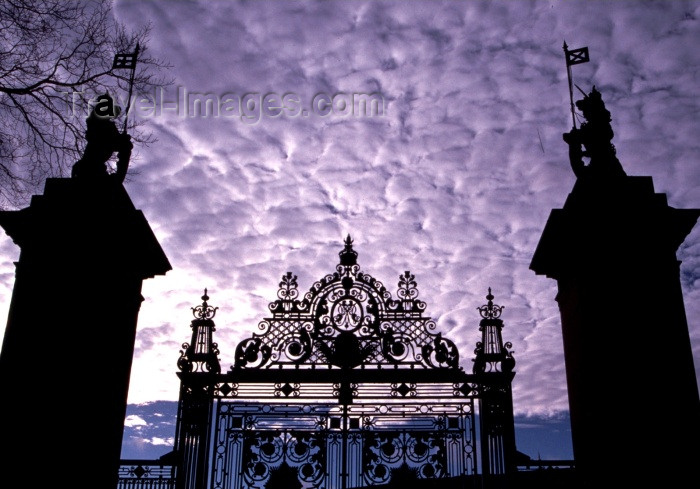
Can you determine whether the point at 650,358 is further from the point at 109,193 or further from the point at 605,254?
the point at 109,193

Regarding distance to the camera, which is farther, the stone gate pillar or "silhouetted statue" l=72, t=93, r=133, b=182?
"silhouetted statue" l=72, t=93, r=133, b=182

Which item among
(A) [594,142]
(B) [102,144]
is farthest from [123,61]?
(A) [594,142]

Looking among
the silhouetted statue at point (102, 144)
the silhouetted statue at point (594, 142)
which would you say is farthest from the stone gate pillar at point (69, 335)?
the silhouetted statue at point (594, 142)

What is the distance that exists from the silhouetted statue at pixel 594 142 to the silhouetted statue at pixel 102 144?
5.28 m

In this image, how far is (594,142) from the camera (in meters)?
7.40

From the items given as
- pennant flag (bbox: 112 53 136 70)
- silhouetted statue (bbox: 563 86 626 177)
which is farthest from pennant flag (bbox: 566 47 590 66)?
pennant flag (bbox: 112 53 136 70)

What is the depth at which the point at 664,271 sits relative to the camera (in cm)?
671

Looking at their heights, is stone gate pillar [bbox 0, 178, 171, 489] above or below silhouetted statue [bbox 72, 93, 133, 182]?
below

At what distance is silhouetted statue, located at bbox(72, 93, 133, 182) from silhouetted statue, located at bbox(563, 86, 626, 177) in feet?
17.3

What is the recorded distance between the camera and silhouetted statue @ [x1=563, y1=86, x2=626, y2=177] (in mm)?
7148

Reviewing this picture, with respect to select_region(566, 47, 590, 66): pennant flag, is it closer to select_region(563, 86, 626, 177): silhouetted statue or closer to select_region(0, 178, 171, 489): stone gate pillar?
select_region(563, 86, 626, 177): silhouetted statue

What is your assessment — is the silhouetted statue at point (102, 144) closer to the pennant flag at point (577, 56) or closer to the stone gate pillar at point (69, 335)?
the stone gate pillar at point (69, 335)

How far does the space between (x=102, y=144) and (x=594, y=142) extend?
18.2ft

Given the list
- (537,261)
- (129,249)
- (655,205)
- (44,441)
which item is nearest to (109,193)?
(129,249)
